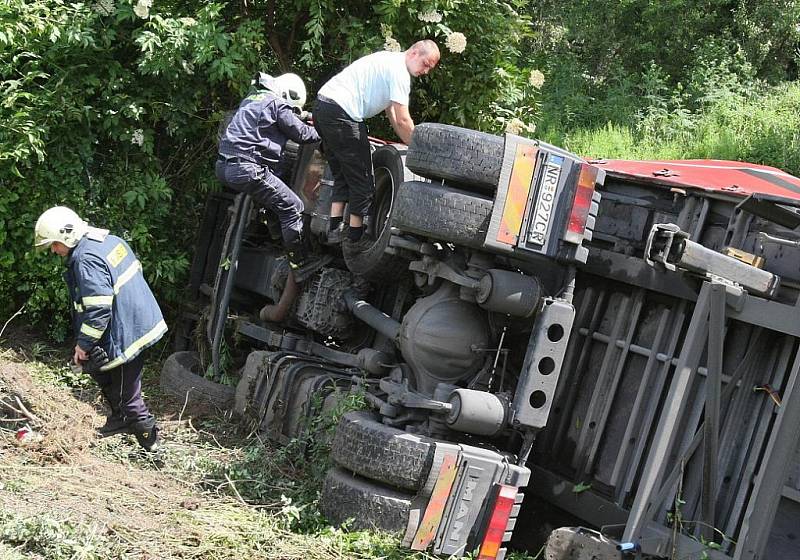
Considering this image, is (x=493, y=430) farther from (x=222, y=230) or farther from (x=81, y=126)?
(x=81, y=126)

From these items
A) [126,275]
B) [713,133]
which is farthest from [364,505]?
[713,133]

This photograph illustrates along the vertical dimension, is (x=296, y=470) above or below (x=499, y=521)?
below

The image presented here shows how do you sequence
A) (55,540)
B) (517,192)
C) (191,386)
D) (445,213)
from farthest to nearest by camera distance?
(191,386), (445,213), (517,192), (55,540)

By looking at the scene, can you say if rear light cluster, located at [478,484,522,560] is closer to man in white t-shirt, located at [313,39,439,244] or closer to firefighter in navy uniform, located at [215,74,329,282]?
man in white t-shirt, located at [313,39,439,244]

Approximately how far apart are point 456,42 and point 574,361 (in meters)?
3.76

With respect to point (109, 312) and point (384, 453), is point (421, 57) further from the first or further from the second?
point (384, 453)

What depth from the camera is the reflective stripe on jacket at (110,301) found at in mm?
6238

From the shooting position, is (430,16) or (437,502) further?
(430,16)

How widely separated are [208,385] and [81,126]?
246cm

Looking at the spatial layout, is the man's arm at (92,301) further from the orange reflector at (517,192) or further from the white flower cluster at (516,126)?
the white flower cluster at (516,126)

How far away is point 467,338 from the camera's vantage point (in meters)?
5.61

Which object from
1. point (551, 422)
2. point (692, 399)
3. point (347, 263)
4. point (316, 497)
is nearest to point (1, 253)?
point (347, 263)

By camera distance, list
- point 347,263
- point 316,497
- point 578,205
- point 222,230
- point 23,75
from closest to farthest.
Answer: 1. point 578,205
2. point 316,497
3. point 347,263
4. point 23,75
5. point 222,230

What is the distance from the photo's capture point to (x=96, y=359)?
20.7 feet
